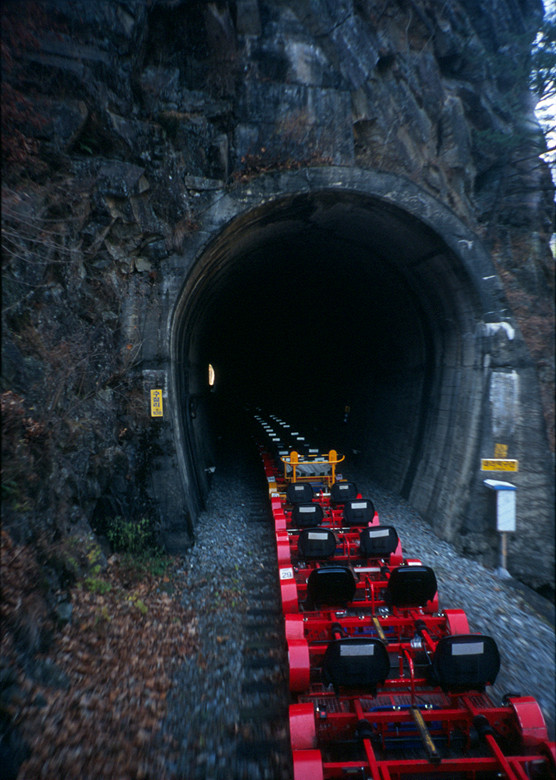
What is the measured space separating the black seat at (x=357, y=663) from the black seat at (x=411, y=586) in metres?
1.35

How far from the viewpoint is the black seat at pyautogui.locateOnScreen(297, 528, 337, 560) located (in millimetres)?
6340

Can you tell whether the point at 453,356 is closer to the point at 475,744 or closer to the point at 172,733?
the point at 475,744

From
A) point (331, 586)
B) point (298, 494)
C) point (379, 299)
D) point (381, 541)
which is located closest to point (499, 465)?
point (381, 541)

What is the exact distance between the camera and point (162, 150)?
836cm

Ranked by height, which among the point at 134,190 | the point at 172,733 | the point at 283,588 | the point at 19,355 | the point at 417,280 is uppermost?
the point at 134,190

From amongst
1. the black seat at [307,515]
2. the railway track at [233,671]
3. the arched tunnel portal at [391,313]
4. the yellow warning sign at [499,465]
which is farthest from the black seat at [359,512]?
the yellow warning sign at [499,465]

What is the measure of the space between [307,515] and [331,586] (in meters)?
2.75

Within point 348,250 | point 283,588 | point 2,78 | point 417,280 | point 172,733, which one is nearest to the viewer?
point 172,733

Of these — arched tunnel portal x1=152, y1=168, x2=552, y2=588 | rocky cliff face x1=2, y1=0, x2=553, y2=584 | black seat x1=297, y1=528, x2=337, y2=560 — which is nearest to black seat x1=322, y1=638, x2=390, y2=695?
black seat x1=297, y1=528, x2=337, y2=560

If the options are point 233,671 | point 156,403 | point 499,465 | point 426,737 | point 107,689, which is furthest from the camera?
point 156,403

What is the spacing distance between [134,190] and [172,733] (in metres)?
9.08

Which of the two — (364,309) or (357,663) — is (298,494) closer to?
(357,663)

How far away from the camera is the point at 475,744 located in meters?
3.65

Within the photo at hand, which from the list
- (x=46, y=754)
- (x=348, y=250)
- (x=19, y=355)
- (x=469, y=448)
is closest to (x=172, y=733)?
(x=46, y=754)
